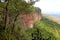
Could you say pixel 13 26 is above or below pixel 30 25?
above

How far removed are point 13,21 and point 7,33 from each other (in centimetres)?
555

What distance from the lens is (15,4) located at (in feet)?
138

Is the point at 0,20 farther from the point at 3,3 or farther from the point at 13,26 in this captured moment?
the point at 3,3

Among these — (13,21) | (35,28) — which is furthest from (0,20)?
(35,28)

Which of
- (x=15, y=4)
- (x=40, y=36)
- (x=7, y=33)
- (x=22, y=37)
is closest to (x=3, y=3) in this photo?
(x=15, y=4)

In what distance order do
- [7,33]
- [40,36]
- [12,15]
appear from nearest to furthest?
1. [7,33]
2. [12,15]
3. [40,36]

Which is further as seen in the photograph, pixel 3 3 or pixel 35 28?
pixel 35 28

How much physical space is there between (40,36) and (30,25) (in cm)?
797

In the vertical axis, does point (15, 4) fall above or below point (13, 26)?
above

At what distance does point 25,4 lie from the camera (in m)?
42.7

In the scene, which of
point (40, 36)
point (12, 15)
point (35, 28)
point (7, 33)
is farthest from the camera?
point (35, 28)

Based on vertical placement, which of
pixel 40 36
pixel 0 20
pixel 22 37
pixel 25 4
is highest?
pixel 25 4

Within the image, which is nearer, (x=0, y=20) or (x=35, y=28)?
(x=0, y=20)

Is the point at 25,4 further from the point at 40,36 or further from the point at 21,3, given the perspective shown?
the point at 40,36
